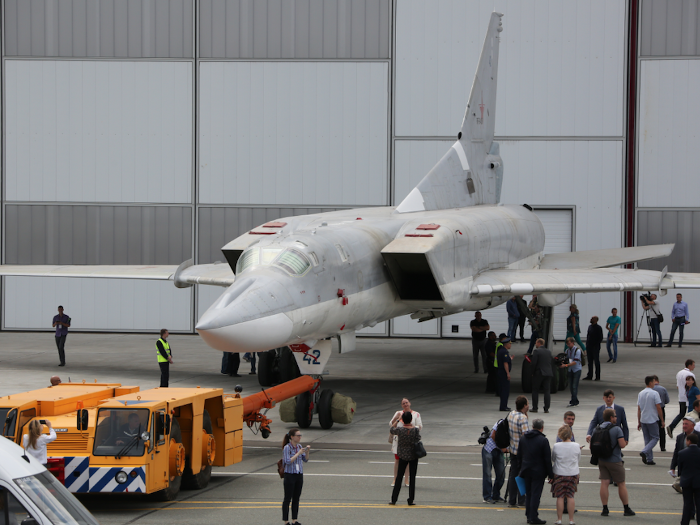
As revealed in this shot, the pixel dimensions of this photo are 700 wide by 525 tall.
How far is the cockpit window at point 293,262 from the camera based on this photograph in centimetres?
1481

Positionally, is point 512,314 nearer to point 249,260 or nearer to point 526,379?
point 526,379

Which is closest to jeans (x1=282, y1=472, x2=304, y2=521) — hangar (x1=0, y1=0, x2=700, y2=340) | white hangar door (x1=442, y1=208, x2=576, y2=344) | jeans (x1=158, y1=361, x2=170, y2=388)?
jeans (x1=158, y1=361, x2=170, y2=388)

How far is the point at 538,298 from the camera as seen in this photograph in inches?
858

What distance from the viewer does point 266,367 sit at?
19.7 meters

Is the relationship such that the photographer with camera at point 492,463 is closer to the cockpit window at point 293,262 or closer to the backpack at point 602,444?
the backpack at point 602,444

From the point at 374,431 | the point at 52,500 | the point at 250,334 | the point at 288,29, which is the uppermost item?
the point at 288,29

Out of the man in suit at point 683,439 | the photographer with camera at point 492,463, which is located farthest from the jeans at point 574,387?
the photographer with camera at point 492,463

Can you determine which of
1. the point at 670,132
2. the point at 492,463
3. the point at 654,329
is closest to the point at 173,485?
the point at 492,463

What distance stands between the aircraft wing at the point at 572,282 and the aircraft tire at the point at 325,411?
5060 mm

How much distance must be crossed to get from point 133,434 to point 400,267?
8.74 meters

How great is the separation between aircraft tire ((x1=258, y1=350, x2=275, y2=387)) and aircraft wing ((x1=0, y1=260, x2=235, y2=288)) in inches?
72.3

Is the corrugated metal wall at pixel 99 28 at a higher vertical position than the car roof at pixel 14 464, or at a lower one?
higher

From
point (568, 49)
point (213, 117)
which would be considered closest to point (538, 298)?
point (568, 49)

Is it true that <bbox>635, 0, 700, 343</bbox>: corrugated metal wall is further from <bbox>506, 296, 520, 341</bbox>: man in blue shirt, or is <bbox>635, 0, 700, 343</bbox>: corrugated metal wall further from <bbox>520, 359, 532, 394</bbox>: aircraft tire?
<bbox>520, 359, 532, 394</bbox>: aircraft tire
